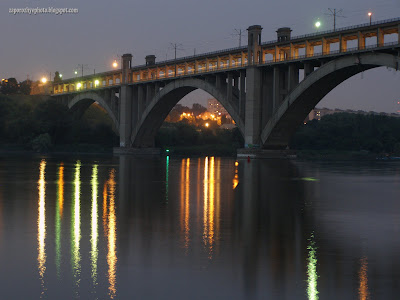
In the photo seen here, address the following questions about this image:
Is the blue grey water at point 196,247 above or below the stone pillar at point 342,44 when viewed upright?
below

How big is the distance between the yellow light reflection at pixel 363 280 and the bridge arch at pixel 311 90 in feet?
144

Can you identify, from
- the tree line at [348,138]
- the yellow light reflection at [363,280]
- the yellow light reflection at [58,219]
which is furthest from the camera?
the tree line at [348,138]

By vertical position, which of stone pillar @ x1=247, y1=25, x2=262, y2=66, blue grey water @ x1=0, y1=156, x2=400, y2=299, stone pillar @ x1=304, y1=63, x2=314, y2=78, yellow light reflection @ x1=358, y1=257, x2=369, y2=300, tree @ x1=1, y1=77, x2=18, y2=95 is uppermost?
tree @ x1=1, y1=77, x2=18, y2=95

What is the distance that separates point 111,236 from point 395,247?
6611 mm

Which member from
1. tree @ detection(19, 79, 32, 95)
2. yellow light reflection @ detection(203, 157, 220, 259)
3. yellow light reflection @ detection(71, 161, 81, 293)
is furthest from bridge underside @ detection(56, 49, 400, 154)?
tree @ detection(19, 79, 32, 95)

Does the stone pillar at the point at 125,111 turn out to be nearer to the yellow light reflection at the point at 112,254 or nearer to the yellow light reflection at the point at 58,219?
the yellow light reflection at the point at 58,219

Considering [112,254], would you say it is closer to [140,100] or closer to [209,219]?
[209,219]

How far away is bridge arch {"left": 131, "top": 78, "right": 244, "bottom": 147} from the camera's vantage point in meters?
80.4

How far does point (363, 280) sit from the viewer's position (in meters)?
10.2

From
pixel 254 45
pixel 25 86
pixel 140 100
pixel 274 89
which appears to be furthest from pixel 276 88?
pixel 25 86

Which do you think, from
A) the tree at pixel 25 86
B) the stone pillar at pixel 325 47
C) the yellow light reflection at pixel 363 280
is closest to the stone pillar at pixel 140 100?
the stone pillar at pixel 325 47

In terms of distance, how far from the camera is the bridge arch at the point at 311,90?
5553 centimetres

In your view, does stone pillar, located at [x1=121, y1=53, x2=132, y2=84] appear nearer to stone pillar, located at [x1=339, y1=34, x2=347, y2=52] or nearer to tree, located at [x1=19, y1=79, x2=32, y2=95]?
stone pillar, located at [x1=339, y1=34, x2=347, y2=52]

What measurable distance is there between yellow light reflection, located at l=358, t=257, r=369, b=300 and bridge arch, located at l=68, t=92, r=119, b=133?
304ft
